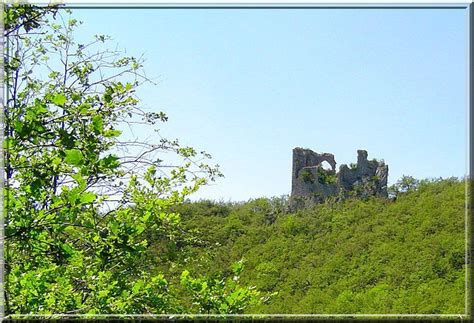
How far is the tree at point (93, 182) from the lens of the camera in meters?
2.30

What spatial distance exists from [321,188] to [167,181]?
658 millimetres

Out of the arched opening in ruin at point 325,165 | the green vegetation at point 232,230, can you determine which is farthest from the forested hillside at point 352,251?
the arched opening in ruin at point 325,165

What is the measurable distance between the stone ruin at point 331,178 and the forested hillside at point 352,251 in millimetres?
48

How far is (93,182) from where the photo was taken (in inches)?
101

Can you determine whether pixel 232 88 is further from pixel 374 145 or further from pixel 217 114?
pixel 374 145

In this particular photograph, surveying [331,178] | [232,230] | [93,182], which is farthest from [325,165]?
[93,182]

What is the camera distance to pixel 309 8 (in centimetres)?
265

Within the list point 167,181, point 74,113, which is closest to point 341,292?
point 167,181

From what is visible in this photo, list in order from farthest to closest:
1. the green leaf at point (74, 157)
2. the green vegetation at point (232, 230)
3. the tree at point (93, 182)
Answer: the green vegetation at point (232, 230)
the tree at point (93, 182)
the green leaf at point (74, 157)

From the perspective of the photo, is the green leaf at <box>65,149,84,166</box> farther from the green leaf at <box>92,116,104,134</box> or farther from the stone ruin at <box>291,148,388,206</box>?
the stone ruin at <box>291,148,388,206</box>

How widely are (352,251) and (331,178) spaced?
0.33 metres

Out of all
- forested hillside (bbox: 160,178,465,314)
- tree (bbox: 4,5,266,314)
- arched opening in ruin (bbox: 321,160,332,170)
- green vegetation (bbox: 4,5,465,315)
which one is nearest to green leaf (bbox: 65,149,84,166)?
tree (bbox: 4,5,266,314)

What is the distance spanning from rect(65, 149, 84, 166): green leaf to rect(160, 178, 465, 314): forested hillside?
1.25 metres

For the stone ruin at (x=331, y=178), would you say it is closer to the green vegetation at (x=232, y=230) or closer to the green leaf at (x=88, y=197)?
the green vegetation at (x=232, y=230)
